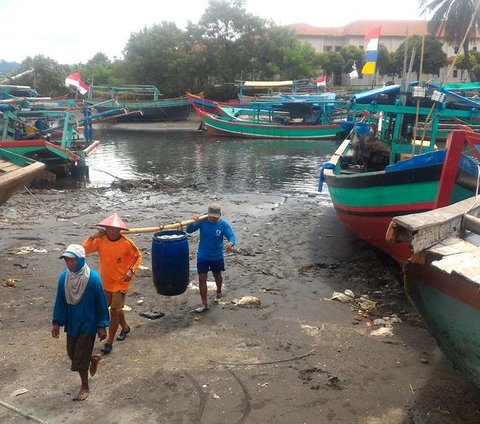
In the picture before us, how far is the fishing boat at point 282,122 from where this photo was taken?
31.3 metres

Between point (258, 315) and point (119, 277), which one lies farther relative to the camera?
point (258, 315)

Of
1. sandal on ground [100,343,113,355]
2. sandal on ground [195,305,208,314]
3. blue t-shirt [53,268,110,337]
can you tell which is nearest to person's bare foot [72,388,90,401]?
blue t-shirt [53,268,110,337]

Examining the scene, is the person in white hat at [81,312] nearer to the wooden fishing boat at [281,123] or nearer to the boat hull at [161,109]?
the wooden fishing boat at [281,123]

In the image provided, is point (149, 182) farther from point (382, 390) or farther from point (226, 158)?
point (382, 390)

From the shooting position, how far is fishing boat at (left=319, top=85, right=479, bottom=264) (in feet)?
20.0

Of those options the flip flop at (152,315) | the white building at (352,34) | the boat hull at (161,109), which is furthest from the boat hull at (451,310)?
the white building at (352,34)

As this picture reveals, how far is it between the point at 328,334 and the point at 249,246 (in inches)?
146

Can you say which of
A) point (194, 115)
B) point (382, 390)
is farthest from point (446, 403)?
point (194, 115)

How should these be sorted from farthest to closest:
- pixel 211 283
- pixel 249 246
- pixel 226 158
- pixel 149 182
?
pixel 226 158 < pixel 149 182 < pixel 249 246 < pixel 211 283

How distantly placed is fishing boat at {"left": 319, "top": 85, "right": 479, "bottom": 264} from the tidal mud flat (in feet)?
2.68

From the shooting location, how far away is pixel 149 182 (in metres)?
16.0

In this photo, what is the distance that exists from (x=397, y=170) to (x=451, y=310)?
11.9ft

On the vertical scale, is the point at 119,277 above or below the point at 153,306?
above

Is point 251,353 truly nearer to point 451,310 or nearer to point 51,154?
point 451,310
